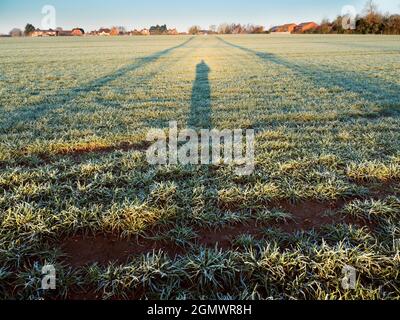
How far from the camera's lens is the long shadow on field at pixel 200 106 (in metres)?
9.06

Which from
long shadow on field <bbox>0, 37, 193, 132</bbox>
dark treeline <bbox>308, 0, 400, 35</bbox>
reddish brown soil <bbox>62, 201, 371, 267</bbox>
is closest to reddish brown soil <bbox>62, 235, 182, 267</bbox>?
reddish brown soil <bbox>62, 201, 371, 267</bbox>

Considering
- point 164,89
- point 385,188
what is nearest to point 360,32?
point 164,89

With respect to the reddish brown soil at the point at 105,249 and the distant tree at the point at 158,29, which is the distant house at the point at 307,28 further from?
the reddish brown soil at the point at 105,249

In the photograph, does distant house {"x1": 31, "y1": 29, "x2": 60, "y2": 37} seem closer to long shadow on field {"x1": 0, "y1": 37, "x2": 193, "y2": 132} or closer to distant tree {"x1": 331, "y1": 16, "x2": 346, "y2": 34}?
distant tree {"x1": 331, "y1": 16, "x2": 346, "y2": 34}

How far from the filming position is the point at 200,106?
11414 mm

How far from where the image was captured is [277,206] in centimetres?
466

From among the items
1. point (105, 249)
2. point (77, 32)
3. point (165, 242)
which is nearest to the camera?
point (105, 249)

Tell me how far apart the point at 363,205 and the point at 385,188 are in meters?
0.90

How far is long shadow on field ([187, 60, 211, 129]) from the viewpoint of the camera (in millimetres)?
9062

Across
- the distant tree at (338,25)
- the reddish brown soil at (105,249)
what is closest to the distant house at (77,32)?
the distant tree at (338,25)

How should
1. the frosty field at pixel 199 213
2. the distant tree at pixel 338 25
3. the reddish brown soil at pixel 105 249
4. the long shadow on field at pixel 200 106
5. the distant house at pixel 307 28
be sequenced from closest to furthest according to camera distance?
1. the frosty field at pixel 199 213
2. the reddish brown soil at pixel 105 249
3. the long shadow on field at pixel 200 106
4. the distant tree at pixel 338 25
5. the distant house at pixel 307 28

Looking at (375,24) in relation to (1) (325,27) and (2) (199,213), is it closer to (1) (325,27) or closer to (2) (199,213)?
(1) (325,27)

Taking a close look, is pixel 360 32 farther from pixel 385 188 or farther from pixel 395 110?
pixel 385 188

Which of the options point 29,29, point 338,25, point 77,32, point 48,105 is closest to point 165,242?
point 48,105
